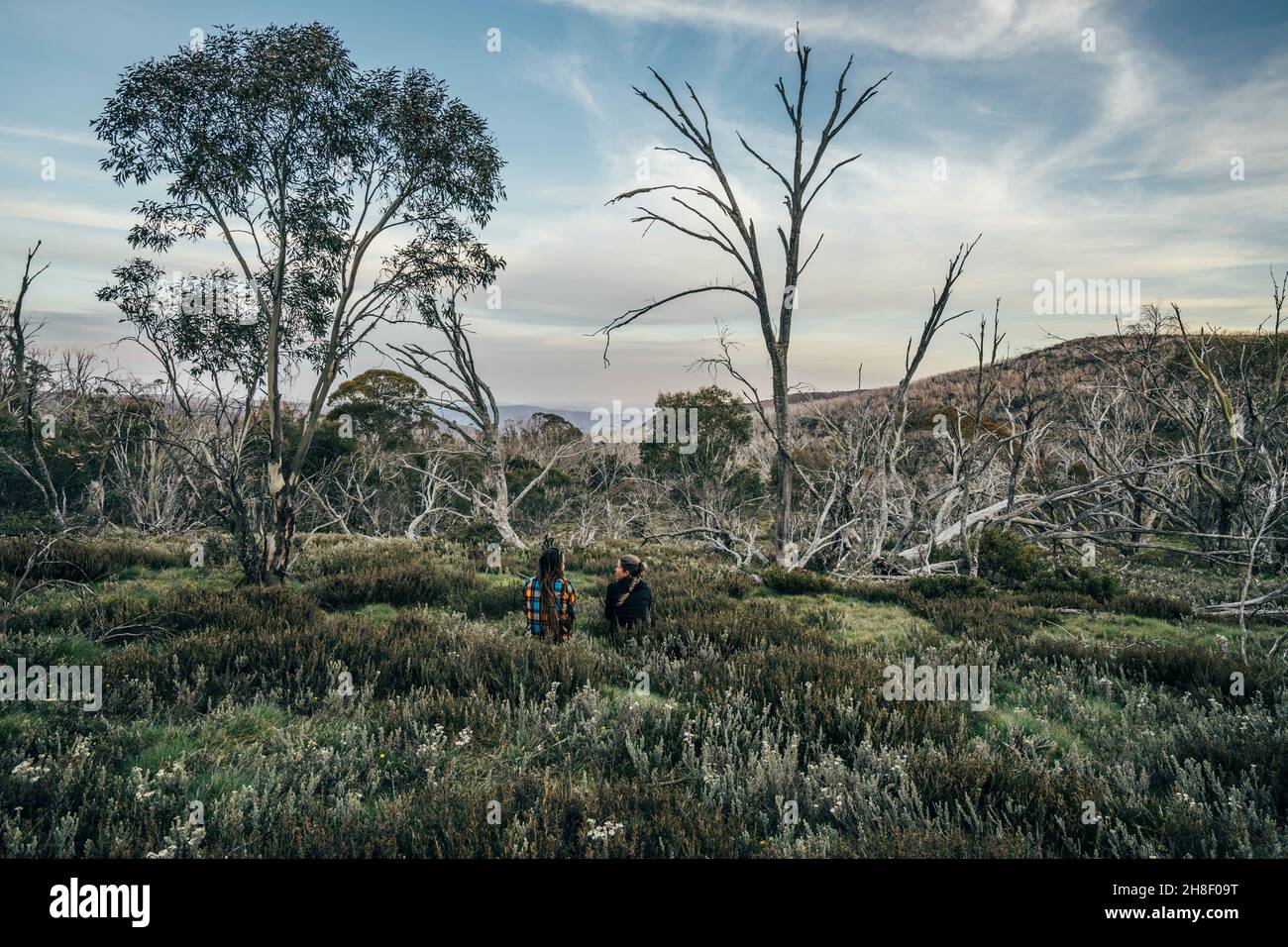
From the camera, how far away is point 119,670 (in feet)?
16.0

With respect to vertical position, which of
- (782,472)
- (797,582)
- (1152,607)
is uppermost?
(782,472)

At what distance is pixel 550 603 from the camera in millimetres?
6617

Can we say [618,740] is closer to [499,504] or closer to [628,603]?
[628,603]

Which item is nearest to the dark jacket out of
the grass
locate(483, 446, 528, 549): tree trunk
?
the grass

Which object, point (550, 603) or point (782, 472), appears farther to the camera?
point (782, 472)

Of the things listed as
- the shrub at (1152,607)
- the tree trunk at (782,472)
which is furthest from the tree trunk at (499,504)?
the shrub at (1152,607)

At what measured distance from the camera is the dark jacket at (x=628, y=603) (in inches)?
277

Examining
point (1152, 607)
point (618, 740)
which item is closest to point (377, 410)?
point (618, 740)

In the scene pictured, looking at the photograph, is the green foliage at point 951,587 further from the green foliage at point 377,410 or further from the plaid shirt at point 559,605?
the green foliage at point 377,410

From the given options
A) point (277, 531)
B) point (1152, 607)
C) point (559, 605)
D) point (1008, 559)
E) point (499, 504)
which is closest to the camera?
point (559, 605)

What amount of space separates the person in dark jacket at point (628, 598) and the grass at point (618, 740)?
0.33 metres

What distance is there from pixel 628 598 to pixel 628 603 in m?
0.06
